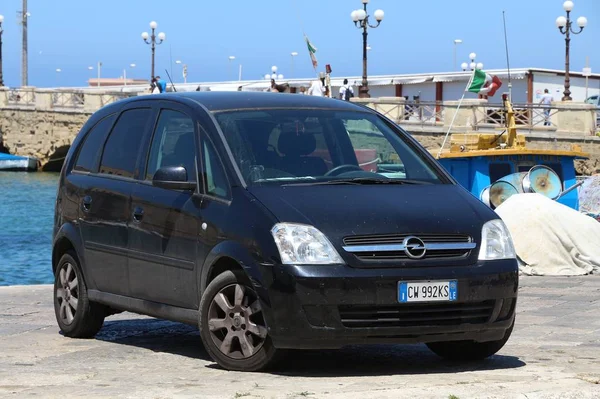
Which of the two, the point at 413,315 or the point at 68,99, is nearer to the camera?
the point at 413,315

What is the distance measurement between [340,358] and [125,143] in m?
2.00

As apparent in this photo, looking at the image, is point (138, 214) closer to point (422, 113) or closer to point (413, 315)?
point (413, 315)

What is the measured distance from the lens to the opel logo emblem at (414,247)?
21.9ft

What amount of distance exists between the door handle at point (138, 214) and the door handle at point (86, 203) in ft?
2.20

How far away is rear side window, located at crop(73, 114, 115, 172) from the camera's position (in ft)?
28.8

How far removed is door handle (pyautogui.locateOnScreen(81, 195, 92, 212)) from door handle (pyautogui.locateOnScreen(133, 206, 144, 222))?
671 mm

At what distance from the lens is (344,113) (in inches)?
319

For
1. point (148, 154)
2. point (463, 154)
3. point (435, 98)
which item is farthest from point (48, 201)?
point (148, 154)

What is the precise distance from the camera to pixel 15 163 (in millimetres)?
70812

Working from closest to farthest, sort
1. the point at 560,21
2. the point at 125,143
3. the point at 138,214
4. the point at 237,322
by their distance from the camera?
the point at 237,322, the point at 138,214, the point at 125,143, the point at 560,21

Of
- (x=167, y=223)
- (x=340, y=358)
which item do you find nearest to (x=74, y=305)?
(x=167, y=223)

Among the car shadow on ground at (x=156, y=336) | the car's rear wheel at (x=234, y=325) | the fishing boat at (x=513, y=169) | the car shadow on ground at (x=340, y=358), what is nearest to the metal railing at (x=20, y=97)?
the fishing boat at (x=513, y=169)

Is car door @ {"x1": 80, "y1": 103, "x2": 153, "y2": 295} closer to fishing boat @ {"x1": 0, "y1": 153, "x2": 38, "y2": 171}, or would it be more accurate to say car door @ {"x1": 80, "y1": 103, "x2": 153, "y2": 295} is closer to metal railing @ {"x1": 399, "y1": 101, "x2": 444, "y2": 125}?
metal railing @ {"x1": 399, "y1": 101, "x2": 444, "y2": 125}

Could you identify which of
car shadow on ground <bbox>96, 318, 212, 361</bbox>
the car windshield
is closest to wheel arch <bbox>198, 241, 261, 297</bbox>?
the car windshield
